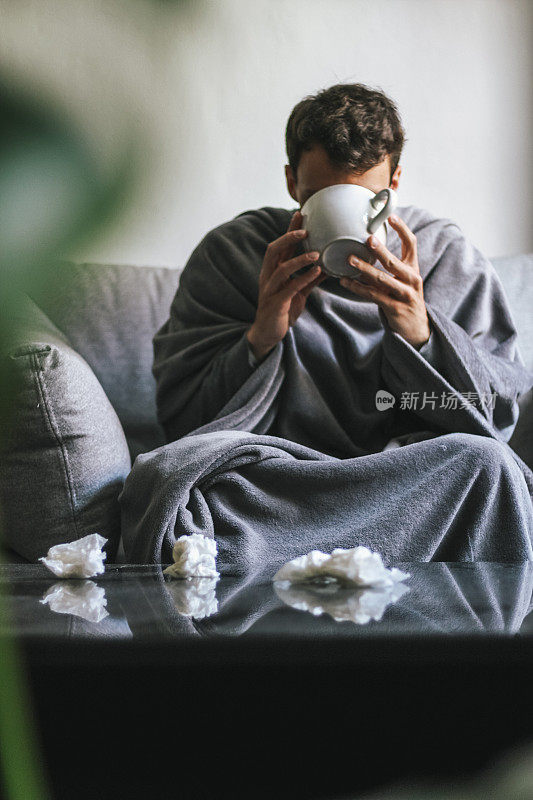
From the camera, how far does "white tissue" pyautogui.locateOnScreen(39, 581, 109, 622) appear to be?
0.69 metres

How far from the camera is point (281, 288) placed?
1360mm

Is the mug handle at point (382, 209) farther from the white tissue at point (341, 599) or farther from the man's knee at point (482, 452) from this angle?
the white tissue at point (341, 599)

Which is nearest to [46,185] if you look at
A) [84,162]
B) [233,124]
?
[84,162]

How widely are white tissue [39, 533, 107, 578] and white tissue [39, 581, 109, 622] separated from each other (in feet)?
0.05

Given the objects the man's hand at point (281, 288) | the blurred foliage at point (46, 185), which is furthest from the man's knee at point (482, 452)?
the blurred foliage at point (46, 185)

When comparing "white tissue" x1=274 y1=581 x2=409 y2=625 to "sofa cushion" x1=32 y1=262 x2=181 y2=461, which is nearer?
"white tissue" x1=274 y1=581 x2=409 y2=625

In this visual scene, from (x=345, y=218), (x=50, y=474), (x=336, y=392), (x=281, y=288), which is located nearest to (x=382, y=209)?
(x=345, y=218)

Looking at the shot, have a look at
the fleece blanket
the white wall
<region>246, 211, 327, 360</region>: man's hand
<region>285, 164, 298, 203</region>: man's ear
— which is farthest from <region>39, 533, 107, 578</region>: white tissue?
the white wall

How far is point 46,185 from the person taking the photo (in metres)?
0.13

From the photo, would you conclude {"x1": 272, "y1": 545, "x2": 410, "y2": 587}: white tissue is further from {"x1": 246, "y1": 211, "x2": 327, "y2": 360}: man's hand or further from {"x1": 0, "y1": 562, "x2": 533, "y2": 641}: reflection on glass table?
{"x1": 246, "y1": 211, "x2": 327, "y2": 360}: man's hand

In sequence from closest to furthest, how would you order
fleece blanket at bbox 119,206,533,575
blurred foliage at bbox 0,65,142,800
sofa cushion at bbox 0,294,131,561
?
1. blurred foliage at bbox 0,65,142,800
2. fleece blanket at bbox 119,206,533,575
3. sofa cushion at bbox 0,294,131,561

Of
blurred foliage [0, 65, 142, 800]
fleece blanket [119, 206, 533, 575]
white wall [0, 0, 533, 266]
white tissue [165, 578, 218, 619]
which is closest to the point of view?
blurred foliage [0, 65, 142, 800]

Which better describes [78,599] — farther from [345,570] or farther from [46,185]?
[46,185]

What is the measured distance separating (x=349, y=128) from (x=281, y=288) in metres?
0.28
